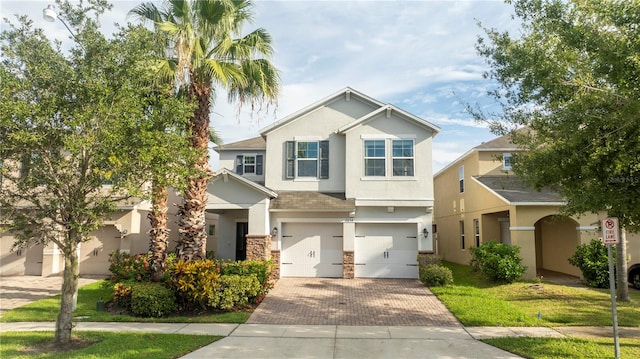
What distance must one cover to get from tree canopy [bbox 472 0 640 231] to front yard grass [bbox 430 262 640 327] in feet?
11.4

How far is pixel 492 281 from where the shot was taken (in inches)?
624

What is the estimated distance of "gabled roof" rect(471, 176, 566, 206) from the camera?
53.8 feet

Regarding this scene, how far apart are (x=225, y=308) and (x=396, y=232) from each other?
8.82 metres

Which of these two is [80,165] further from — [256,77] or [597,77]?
[597,77]

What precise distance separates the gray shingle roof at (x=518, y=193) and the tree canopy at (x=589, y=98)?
7.24 meters

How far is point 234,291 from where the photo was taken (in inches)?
464

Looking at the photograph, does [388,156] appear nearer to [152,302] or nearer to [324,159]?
[324,159]

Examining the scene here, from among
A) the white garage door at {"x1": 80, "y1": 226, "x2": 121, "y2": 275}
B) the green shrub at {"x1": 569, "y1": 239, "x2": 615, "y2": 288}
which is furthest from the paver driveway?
the white garage door at {"x1": 80, "y1": 226, "x2": 121, "y2": 275}

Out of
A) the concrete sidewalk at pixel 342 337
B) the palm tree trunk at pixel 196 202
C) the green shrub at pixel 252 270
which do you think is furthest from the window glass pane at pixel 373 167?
the concrete sidewalk at pixel 342 337

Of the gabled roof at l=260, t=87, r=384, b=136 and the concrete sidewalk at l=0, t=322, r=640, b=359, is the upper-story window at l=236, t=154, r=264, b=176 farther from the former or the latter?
the concrete sidewalk at l=0, t=322, r=640, b=359

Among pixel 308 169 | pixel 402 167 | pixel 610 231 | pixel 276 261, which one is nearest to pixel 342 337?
pixel 610 231

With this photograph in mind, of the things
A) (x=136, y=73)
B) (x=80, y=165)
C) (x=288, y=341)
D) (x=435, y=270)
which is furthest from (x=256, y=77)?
(x=435, y=270)

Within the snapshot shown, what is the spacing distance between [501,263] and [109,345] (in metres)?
13.1

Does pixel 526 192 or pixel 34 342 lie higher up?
pixel 526 192
